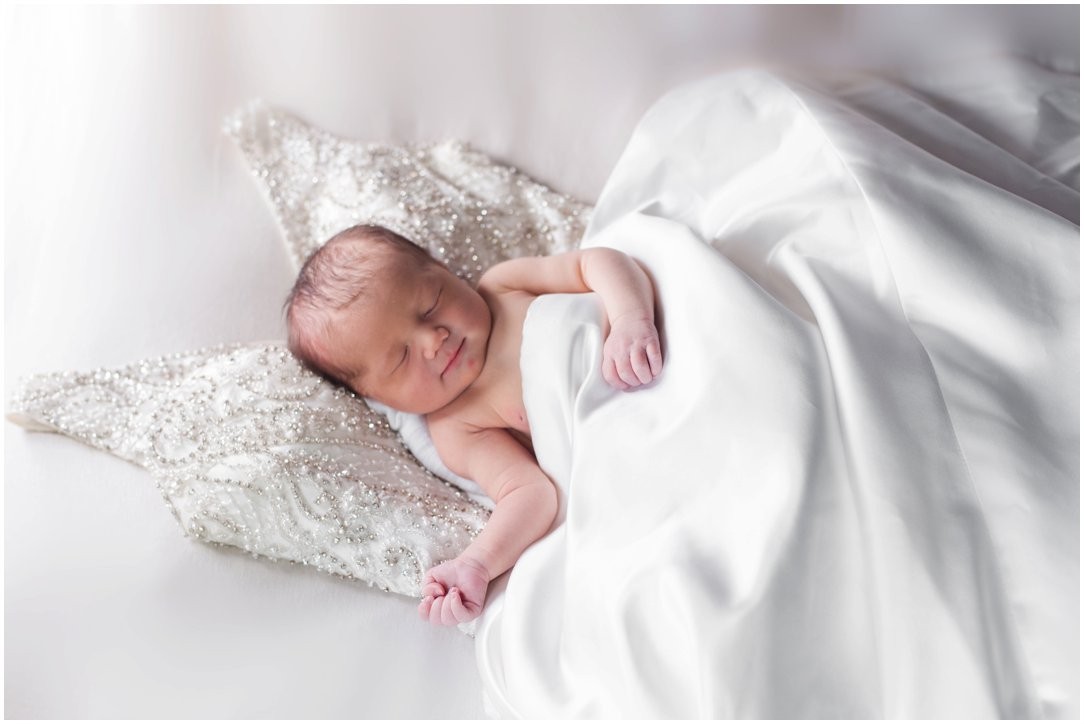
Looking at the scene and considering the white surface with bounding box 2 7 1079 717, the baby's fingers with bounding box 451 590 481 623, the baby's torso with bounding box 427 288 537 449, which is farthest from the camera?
the white surface with bounding box 2 7 1079 717

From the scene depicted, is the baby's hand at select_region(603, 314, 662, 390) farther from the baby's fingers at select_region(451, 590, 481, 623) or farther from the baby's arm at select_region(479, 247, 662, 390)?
the baby's fingers at select_region(451, 590, 481, 623)

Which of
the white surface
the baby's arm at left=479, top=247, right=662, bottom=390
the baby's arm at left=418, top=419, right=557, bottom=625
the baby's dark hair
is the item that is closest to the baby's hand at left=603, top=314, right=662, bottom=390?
the baby's arm at left=479, top=247, right=662, bottom=390

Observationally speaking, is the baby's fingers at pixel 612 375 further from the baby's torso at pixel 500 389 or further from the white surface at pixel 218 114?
the white surface at pixel 218 114

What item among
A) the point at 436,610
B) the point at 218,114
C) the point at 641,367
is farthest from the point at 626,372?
the point at 218,114

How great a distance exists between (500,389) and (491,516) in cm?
19

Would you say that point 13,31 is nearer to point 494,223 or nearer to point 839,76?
point 494,223

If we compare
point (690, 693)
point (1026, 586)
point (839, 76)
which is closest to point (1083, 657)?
point (1026, 586)

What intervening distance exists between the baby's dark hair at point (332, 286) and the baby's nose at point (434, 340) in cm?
9

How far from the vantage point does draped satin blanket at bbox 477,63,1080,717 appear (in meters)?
0.88

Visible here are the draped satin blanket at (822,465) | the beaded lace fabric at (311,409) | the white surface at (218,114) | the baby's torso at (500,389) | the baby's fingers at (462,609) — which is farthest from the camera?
the white surface at (218,114)

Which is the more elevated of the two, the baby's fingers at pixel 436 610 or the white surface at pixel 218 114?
the white surface at pixel 218 114

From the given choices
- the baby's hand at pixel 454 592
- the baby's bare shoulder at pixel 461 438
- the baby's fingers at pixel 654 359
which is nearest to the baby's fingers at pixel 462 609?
the baby's hand at pixel 454 592

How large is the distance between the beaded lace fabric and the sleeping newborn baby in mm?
54

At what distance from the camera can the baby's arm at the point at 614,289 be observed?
1.14 m
